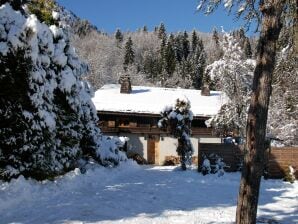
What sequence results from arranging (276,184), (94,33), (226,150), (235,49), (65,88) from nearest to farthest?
(65,88) < (276,184) < (226,150) < (235,49) < (94,33)

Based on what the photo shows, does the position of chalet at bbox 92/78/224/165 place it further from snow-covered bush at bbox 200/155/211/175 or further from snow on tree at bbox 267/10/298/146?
snow-covered bush at bbox 200/155/211/175

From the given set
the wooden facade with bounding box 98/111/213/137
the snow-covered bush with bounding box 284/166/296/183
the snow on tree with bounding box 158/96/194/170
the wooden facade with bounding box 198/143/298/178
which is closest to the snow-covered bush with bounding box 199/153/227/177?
the wooden facade with bounding box 198/143/298/178

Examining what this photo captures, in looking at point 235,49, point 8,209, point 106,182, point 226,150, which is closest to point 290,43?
point 8,209

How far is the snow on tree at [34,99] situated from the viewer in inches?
543

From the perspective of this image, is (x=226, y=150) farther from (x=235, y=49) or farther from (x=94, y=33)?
(x=94, y=33)

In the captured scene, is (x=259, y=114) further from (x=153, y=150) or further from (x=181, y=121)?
(x=153, y=150)

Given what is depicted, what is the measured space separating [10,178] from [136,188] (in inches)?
182

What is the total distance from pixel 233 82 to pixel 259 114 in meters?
27.3

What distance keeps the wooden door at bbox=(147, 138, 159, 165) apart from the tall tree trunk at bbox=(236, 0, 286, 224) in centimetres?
3235

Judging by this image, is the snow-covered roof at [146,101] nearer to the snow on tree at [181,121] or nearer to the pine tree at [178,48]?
the snow on tree at [181,121]

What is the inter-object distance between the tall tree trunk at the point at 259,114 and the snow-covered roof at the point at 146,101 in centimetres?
2930

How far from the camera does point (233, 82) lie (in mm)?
34719

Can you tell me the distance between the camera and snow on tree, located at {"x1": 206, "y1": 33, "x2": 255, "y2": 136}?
111ft

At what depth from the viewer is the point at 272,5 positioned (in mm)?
7910
